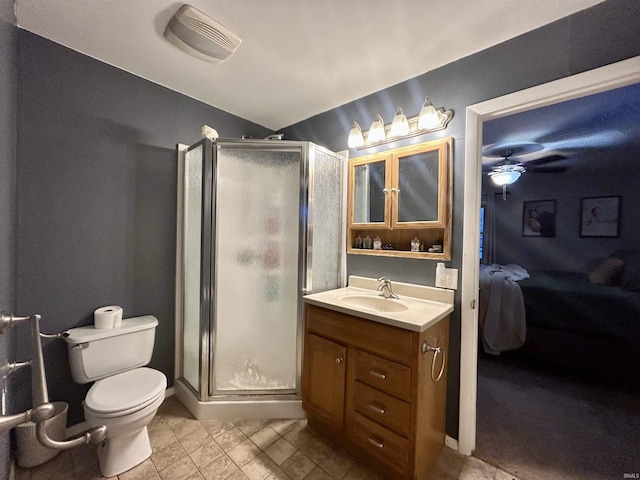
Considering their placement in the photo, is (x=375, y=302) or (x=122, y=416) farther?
(x=375, y=302)

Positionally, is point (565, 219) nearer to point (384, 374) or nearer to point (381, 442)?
point (384, 374)

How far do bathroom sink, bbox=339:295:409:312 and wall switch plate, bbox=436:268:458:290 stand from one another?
277mm

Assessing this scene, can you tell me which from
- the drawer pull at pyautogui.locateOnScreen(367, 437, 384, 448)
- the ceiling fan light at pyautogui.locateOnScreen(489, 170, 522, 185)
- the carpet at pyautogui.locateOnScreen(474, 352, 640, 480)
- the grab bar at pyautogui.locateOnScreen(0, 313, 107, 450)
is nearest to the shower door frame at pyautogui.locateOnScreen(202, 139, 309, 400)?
the drawer pull at pyautogui.locateOnScreen(367, 437, 384, 448)

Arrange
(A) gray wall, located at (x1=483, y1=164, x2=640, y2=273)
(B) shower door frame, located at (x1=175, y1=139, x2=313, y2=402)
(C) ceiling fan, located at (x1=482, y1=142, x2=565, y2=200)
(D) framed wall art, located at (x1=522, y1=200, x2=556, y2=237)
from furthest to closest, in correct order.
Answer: (D) framed wall art, located at (x1=522, y1=200, x2=556, y2=237)
(A) gray wall, located at (x1=483, y1=164, x2=640, y2=273)
(C) ceiling fan, located at (x1=482, y1=142, x2=565, y2=200)
(B) shower door frame, located at (x1=175, y1=139, x2=313, y2=402)

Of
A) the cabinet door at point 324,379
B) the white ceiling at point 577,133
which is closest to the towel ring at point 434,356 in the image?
the cabinet door at point 324,379

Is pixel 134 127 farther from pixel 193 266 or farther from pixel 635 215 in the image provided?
pixel 635 215

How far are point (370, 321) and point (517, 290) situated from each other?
2.05m

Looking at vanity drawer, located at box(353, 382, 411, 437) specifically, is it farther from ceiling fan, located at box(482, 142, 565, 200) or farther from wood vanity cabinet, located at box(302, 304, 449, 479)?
ceiling fan, located at box(482, 142, 565, 200)

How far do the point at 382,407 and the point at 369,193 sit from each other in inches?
56.1

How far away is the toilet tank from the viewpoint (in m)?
1.49

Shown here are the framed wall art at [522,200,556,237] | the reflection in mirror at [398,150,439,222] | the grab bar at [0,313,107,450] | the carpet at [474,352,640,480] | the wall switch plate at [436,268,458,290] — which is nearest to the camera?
the grab bar at [0,313,107,450]

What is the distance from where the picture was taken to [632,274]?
2.78 m

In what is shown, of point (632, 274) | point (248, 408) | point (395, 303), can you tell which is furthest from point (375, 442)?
point (632, 274)

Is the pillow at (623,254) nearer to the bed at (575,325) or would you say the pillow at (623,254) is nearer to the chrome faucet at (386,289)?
the bed at (575,325)
